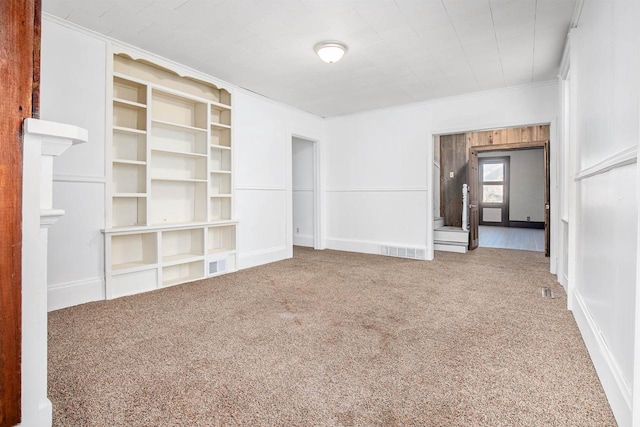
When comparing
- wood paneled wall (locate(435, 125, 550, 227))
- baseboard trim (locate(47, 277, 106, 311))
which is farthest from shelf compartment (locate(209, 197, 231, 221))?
wood paneled wall (locate(435, 125, 550, 227))

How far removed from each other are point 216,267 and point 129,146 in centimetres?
161

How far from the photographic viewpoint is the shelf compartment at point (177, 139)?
11.8 feet

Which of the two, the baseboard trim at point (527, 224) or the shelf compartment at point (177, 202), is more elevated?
the shelf compartment at point (177, 202)

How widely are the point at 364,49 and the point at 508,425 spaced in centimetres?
312

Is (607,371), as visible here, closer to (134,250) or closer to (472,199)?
(134,250)

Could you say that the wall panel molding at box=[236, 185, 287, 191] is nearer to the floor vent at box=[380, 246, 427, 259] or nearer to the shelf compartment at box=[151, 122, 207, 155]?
the shelf compartment at box=[151, 122, 207, 155]

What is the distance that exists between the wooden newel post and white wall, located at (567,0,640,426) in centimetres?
205

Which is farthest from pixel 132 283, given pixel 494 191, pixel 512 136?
pixel 494 191

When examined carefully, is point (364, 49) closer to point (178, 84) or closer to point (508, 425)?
point (178, 84)

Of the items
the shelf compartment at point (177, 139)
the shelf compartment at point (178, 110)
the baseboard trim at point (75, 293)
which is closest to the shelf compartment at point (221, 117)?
the shelf compartment at point (178, 110)

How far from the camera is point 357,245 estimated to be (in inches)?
222

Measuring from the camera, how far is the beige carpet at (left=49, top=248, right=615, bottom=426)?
1439 mm

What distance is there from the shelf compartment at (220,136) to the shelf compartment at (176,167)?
1.37 feet

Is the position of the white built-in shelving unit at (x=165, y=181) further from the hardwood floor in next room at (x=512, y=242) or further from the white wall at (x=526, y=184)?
the white wall at (x=526, y=184)
